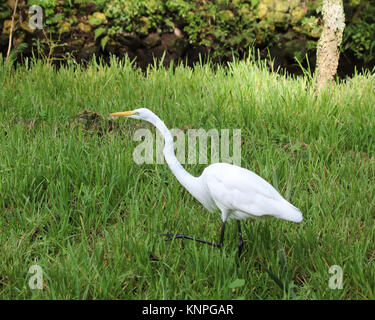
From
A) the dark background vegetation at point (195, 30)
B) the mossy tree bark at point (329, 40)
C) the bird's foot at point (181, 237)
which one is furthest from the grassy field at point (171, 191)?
the dark background vegetation at point (195, 30)

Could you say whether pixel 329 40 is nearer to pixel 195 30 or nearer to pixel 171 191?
pixel 171 191

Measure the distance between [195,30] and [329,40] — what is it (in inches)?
109

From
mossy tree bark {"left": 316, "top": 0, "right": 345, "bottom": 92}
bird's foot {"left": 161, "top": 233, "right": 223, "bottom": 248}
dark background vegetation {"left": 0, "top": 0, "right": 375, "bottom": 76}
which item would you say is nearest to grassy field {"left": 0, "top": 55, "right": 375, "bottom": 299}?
bird's foot {"left": 161, "top": 233, "right": 223, "bottom": 248}

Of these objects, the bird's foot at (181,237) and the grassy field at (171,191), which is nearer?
the grassy field at (171,191)

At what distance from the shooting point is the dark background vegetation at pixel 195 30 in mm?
6680

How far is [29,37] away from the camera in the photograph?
655 centimetres

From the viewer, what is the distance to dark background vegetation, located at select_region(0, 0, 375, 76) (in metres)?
6.68

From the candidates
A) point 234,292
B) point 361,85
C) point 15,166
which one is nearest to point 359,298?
point 234,292

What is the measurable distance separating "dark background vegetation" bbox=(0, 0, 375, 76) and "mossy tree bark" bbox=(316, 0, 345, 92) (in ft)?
6.44

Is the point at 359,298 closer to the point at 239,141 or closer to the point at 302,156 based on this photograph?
the point at 302,156

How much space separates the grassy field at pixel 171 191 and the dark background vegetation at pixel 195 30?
1.91 m

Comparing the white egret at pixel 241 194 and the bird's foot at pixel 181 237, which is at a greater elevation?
the white egret at pixel 241 194

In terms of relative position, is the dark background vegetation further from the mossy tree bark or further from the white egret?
the white egret

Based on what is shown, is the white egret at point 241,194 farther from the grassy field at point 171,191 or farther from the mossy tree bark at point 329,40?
the mossy tree bark at point 329,40
